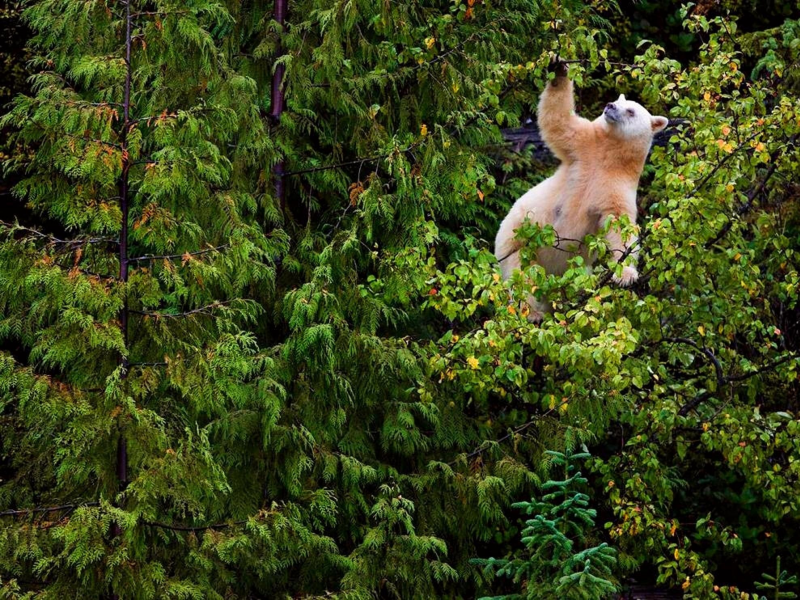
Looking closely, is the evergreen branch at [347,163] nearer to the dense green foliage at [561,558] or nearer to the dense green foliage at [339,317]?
the dense green foliage at [339,317]

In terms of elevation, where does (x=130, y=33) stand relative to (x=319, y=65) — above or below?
above

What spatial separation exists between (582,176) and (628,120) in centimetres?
44

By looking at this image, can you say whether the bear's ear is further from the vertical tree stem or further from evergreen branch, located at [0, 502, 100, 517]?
evergreen branch, located at [0, 502, 100, 517]

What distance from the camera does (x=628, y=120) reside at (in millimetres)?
5523

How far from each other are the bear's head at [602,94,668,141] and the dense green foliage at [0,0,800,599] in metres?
0.14

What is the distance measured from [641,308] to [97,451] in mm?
2819

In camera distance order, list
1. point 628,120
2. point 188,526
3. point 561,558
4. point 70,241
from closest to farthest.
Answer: point 70,241 < point 561,558 < point 188,526 < point 628,120

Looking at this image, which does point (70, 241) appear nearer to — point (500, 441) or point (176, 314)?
point (176, 314)

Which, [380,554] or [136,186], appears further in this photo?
[380,554]

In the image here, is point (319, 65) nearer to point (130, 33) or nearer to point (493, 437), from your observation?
point (130, 33)

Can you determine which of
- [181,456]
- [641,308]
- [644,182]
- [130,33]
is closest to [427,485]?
[641,308]

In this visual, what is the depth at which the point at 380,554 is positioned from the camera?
5.77 m

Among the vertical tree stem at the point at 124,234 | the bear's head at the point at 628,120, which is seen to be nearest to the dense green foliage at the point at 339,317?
the vertical tree stem at the point at 124,234

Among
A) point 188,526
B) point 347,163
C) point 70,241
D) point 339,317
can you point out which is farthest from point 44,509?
point 347,163
